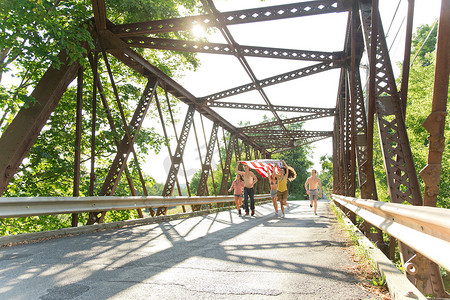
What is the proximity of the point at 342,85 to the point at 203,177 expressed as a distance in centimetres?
762

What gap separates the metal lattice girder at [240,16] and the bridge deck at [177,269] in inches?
207

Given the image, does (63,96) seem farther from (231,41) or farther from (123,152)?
(231,41)

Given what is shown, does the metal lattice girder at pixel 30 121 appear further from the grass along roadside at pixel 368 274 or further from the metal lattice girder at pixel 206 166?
the metal lattice girder at pixel 206 166

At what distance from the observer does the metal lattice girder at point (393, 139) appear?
4855 mm

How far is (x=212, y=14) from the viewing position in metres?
8.63

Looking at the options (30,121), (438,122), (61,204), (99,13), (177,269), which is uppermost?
(99,13)

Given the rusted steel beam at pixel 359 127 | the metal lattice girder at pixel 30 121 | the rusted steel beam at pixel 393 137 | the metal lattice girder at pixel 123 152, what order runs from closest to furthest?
the rusted steel beam at pixel 393 137, the metal lattice girder at pixel 30 121, the rusted steel beam at pixel 359 127, the metal lattice girder at pixel 123 152

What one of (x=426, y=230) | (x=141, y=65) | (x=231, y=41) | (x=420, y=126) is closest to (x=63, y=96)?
(x=141, y=65)

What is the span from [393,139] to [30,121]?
6813 millimetres

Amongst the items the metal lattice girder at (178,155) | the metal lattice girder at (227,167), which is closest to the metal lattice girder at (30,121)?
the metal lattice girder at (178,155)

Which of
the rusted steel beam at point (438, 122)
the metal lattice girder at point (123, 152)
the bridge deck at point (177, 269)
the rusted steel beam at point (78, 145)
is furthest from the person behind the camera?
the metal lattice girder at point (123, 152)

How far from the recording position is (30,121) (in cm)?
712

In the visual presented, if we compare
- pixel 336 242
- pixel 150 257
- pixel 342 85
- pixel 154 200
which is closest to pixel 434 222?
pixel 150 257

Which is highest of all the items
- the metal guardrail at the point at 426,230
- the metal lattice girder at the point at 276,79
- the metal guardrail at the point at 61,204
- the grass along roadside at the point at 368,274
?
the metal lattice girder at the point at 276,79
